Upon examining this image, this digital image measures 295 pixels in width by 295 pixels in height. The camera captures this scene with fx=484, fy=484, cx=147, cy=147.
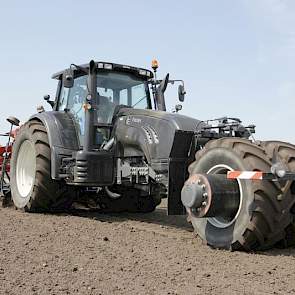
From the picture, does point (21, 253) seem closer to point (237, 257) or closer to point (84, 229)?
point (84, 229)

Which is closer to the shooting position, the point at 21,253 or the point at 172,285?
the point at 172,285

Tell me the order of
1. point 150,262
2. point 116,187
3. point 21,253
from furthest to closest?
point 116,187 → point 21,253 → point 150,262

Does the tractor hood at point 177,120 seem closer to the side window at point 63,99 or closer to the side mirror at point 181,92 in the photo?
the side mirror at point 181,92

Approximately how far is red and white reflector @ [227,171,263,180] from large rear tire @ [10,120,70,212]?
3653 millimetres

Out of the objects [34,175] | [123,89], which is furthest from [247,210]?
[34,175]

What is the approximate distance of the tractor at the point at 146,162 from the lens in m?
4.40

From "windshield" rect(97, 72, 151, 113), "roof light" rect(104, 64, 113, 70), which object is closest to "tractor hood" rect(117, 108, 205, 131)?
"windshield" rect(97, 72, 151, 113)

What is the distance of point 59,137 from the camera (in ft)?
23.6

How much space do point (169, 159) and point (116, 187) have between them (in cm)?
197

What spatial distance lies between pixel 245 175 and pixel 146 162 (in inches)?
Result: 92.5

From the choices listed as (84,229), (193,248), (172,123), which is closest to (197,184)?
(193,248)

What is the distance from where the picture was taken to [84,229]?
594cm

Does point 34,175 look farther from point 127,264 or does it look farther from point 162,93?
point 127,264

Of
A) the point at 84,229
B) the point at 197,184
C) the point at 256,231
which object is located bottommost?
the point at 84,229
